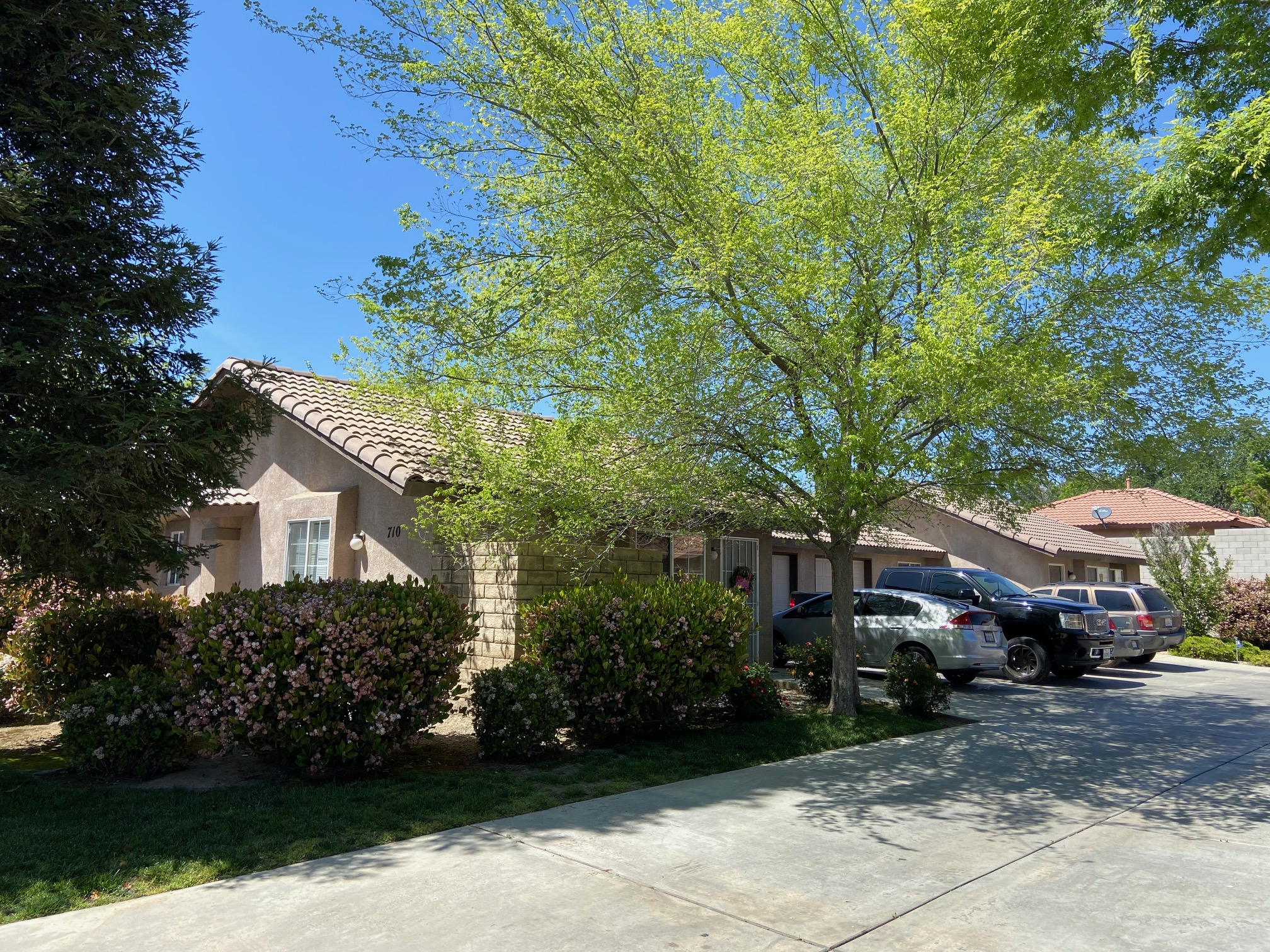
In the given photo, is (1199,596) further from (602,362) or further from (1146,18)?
(602,362)

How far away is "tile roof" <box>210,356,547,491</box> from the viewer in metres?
9.71

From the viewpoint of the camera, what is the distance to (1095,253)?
8.91 metres

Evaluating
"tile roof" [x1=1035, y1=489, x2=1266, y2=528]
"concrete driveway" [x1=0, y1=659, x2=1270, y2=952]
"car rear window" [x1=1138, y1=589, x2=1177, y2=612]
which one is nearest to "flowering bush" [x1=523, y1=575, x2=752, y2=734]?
"concrete driveway" [x1=0, y1=659, x2=1270, y2=952]

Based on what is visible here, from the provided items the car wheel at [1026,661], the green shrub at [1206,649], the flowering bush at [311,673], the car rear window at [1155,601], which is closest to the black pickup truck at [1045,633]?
the car wheel at [1026,661]

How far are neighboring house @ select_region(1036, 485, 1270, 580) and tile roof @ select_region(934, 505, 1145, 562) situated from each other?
87cm

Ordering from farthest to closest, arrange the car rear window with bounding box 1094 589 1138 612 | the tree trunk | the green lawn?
the car rear window with bounding box 1094 589 1138 612, the tree trunk, the green lawn

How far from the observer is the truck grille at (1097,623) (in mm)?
15508

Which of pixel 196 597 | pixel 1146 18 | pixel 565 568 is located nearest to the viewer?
pixel 1146 18

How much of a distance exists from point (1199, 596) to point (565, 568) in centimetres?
1873

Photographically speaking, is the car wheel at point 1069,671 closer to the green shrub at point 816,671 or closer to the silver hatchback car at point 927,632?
the silver hatchback car at point 927,632

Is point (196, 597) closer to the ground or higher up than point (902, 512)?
closer to the ground

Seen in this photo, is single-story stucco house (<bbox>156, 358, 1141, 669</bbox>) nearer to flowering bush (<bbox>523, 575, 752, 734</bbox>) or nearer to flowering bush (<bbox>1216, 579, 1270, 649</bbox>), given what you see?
flowering bush (<bbox>523, 575, 752, 734</bbox>)

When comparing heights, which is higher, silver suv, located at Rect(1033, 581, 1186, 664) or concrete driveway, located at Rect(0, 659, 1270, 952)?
silver suv, located at Rect(1033, 581, 1186, 664)

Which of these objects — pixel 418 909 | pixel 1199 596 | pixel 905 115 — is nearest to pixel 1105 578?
pixel 1199 596
